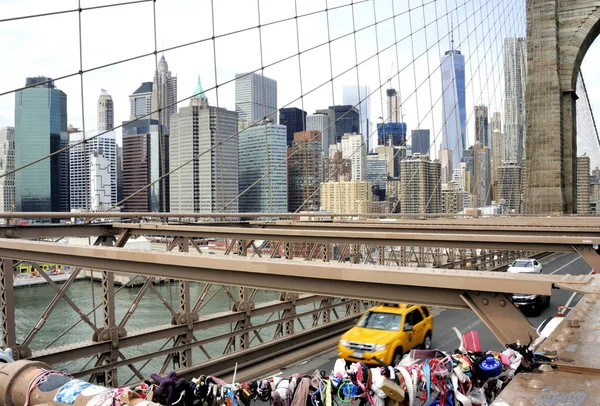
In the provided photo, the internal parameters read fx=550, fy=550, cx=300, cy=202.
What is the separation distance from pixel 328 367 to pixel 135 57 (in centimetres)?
685

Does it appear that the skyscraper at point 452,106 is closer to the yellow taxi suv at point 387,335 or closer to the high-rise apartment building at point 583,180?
the high-rise apartment building at point 583,180

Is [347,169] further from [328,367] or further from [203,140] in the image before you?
[328,367]

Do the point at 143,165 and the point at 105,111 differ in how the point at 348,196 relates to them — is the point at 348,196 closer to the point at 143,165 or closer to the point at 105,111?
the point at 143,165

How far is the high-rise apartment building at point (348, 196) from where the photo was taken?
20.5 metres

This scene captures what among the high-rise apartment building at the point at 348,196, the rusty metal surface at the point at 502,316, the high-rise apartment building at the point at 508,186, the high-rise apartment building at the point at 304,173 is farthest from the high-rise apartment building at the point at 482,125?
the rusty metal surface at the point at 502,316

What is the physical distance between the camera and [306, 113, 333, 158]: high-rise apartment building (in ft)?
61.1

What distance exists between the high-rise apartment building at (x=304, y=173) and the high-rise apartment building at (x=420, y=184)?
7.71m

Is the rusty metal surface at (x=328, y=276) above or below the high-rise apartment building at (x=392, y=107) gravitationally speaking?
below

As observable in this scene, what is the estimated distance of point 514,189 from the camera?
35906mm

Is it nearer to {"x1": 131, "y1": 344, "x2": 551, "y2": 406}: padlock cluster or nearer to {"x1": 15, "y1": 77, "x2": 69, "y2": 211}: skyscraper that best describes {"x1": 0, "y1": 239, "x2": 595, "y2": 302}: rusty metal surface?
{"x1": 131, "y1": 344, "x2": 551, "y2": 406}: padlock cluster

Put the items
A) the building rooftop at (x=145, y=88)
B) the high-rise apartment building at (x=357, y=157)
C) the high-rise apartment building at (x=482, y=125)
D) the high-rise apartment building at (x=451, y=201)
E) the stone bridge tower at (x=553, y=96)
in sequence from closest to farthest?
the building rooftop at (x=145, y=88), the stone bridge tower at (x=553, y=96), the high-rise apartment building at (x=357, y=157), the high-rise apartment building at (x=451, y=201), the high-rise apartment building at (x=482, y=125)

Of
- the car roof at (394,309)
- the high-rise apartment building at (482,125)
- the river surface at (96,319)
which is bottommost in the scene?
the river surface at (96,319)

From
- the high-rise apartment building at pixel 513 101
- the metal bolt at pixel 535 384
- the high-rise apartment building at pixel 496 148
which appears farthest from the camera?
the high-rise apartment building at pixel 496 148

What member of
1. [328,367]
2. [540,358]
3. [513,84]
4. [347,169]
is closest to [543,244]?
[540,358]
